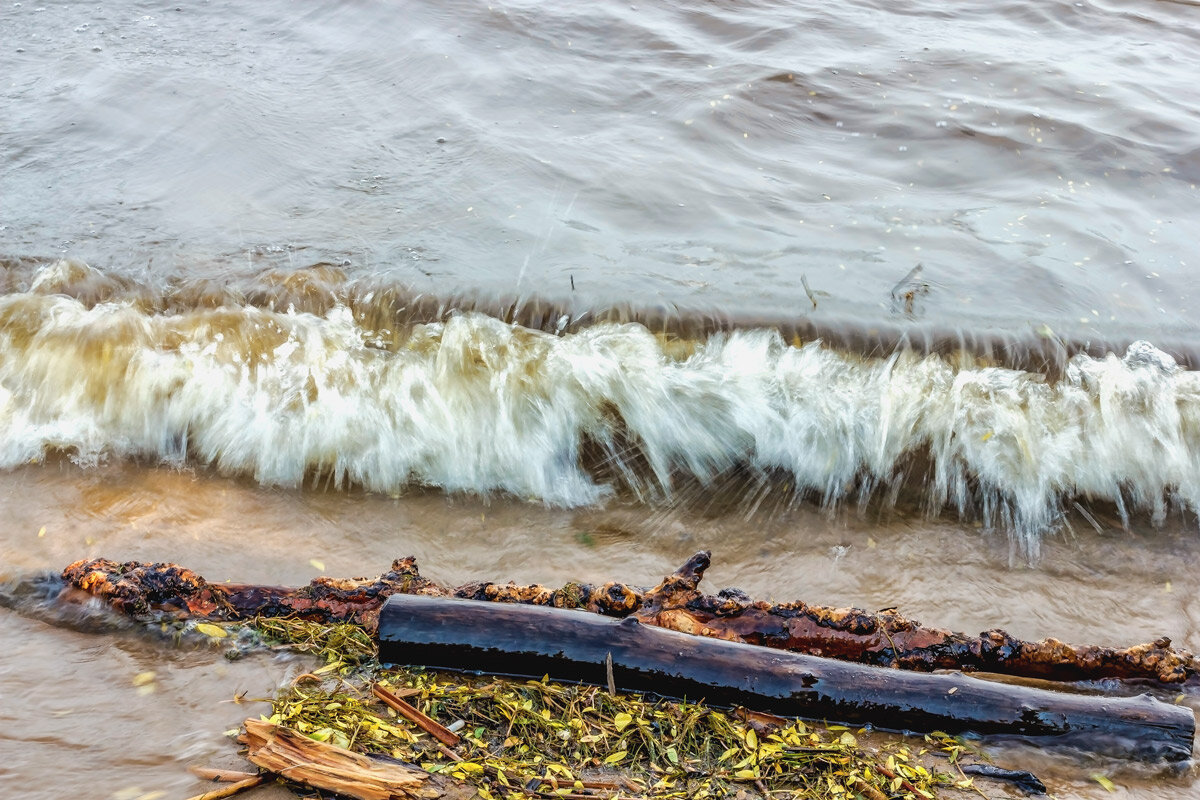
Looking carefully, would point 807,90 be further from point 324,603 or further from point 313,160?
point 324,603

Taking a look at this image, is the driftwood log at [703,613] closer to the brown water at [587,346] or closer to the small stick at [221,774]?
the brown water at [587,346]

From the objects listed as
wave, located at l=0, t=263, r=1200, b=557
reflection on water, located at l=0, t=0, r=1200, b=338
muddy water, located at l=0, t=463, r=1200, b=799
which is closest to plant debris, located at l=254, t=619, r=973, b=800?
muddy water, located at l=0, t=463, r=1200, b=799

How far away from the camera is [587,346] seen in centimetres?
498

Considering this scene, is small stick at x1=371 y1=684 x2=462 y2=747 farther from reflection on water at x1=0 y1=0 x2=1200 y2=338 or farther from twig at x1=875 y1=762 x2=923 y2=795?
reflection on water at x1=0 y1=0 x2=1200 y2=338

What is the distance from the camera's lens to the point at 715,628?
2.93 m

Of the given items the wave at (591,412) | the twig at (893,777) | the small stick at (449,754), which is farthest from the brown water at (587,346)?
the small stick at (449,754)

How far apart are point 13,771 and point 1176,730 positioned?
134 inches

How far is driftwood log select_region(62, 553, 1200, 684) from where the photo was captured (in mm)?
2943

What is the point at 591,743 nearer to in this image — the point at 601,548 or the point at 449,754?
the point at 449,754

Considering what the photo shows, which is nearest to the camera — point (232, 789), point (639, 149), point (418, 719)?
point (232, 789)

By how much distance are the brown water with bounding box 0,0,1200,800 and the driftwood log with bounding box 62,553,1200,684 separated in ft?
0.66

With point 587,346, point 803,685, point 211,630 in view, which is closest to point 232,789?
point 211,630

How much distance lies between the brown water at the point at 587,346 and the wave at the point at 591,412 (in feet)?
0.07

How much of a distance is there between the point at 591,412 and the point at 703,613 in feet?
6.47
